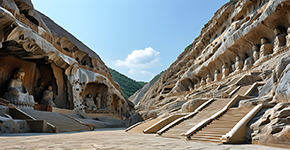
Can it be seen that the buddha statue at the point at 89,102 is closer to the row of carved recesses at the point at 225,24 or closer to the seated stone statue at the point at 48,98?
the seated stone statue at the point at 48,98

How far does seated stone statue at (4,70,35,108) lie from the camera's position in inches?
620

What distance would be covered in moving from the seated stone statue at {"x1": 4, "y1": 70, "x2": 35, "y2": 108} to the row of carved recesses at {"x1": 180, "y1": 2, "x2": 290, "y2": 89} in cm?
1899

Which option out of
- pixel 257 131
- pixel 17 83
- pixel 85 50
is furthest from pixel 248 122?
pixel 85 50

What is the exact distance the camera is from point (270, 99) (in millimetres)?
7613

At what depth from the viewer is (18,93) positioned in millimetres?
16250

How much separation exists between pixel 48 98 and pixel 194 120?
1535 cm

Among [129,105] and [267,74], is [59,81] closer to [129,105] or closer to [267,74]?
[267,74]

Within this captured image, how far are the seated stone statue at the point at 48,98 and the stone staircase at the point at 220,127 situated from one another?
16.3 m

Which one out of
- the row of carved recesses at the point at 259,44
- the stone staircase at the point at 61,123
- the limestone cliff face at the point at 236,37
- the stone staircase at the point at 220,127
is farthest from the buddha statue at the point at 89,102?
the stone staircase at the point at 220,127

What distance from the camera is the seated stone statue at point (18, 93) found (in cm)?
1575

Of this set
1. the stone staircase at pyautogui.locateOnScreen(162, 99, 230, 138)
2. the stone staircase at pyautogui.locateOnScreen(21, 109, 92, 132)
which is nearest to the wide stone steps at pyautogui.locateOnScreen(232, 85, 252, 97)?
the stone staircase at pyautogui.locateOnScreen(162, 99, 230, 138)

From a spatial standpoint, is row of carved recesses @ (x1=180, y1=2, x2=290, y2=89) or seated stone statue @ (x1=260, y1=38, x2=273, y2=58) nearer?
row of carved recesses @ (x1=180, y1=2, x2=290, y2=89)

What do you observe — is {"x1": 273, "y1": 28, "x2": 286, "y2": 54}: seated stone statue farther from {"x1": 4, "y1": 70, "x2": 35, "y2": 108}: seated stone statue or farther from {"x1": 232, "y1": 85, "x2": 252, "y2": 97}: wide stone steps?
{"x1": 4, "y1": 70, "x2": 35, "y2": 108}: seated stone statue

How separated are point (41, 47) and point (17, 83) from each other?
404 cm
